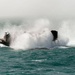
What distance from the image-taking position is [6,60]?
174125 millimetres

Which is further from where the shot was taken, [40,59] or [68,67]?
[40,59]

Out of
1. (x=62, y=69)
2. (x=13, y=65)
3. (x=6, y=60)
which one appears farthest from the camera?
(x=6, y=60)

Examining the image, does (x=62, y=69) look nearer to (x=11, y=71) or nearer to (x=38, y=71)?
(x=38, y=71)

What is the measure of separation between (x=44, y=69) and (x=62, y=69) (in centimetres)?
811

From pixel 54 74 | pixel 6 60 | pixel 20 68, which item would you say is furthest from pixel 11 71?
pixel 6 60

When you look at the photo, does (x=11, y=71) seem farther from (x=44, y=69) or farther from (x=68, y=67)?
(x=68, y=67)

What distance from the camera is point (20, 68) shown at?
14575cm

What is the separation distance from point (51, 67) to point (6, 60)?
114ft

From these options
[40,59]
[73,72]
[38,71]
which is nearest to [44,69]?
[38,71]

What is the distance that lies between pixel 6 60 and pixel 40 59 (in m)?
19.1

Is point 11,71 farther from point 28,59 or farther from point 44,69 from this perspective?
point 28,59

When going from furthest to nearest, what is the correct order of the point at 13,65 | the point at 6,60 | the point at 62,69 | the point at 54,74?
the point at 6,60 → the point at 13,65 → the point at 62,69 → the point at 54,74

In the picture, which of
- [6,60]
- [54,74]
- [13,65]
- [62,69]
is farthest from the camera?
[6,60]

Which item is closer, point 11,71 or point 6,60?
point 11,71
